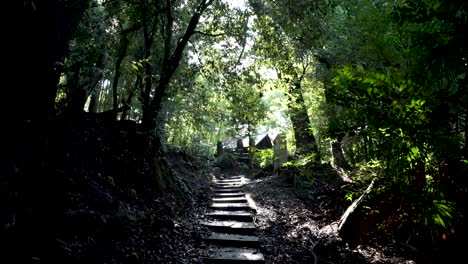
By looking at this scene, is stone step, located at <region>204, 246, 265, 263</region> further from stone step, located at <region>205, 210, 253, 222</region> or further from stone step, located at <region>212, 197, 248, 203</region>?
stone step, located at <region>212, 197, 248, 203</region>

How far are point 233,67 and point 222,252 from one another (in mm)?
6037

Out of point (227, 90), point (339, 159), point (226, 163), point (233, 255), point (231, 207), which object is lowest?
point (233, 255)

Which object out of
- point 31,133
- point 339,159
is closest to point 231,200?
point 339,159

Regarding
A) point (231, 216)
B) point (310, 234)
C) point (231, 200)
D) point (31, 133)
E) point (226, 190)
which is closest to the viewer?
point (31, 133)

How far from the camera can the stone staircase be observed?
16.6 feet

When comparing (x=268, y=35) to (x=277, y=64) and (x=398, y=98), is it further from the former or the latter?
(x=398, y=98)

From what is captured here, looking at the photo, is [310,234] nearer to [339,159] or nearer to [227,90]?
[227,90]

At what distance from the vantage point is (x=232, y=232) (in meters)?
6.52

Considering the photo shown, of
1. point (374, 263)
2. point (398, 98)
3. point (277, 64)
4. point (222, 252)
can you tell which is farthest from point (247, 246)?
point (277, 64)

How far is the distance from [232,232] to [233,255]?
136 cm

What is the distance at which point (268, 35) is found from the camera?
27.6ft

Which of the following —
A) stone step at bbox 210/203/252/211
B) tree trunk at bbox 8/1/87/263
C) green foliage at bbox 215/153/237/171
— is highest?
tree trunk at bbox 8/1/87/263

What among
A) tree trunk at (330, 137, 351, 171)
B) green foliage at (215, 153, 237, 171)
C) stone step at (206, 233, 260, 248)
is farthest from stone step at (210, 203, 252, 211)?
green foliage at (215, 153, 237, 171)

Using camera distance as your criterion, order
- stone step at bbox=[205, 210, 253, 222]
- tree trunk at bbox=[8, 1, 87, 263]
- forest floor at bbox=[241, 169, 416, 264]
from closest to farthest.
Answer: tree trunk at bbox=[8, 1, 87, 263], forest floor at bbox=[241, 169, 416, 264], stone step at bbox=[205, 210, 253, 222]
